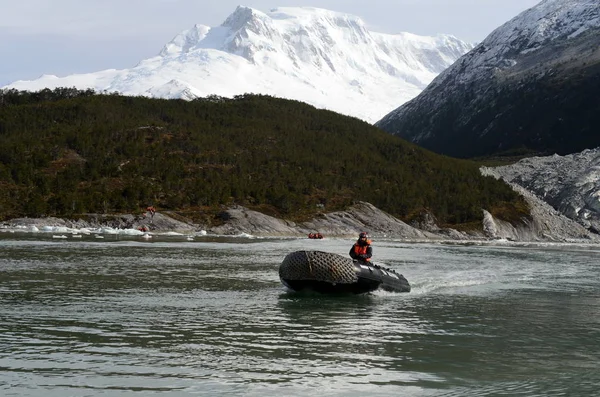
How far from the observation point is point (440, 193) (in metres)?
194

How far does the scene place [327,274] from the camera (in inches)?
1407

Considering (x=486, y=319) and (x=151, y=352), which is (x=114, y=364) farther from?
(x=486, y=319)

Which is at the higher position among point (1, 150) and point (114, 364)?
point (1, 150)

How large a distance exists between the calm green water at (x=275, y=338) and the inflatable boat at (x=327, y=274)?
0.74 metres

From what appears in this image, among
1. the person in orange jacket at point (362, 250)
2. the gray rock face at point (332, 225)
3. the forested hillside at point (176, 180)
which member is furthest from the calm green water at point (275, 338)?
the forested hillside at point (176, 180)

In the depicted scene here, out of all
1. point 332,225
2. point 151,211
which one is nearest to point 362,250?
point 151,211

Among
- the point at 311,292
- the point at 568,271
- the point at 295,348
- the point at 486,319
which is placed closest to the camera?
the point at 295,348

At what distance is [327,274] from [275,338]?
10836 mm

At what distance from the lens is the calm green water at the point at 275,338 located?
1888 centimetres

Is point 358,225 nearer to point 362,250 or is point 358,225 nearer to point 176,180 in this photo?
point 176,180

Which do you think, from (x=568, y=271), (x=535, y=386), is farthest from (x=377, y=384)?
(x=568, y=271)

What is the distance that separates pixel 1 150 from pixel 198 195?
4718 centimetres

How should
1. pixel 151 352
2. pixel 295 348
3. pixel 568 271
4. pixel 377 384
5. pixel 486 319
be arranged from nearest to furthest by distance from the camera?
→ pixel 377 384 < pixel 151 352 < pixel 295 348 < pixel 486 319 < pixel 568 271

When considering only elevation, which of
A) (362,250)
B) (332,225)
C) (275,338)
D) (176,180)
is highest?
(176,180)
